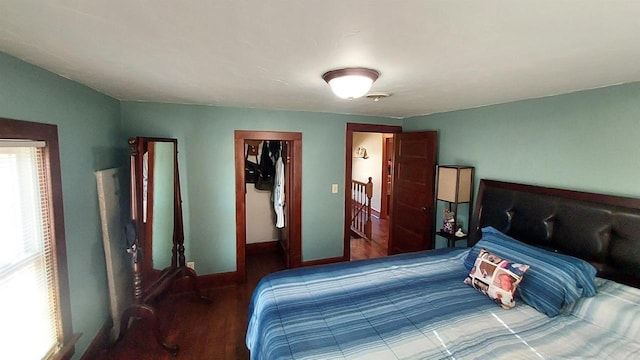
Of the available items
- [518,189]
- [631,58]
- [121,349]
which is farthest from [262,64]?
[121,349]

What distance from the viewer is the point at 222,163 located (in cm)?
306

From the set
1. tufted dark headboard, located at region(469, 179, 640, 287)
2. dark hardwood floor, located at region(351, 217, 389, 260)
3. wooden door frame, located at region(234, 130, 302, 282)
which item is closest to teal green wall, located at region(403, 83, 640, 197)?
Result: tufted dark headboard, located at region(469, 179, 640, 287)

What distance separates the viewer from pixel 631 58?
1.31m

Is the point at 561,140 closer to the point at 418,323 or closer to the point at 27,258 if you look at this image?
the point at 418,323

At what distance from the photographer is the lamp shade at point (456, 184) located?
9.07 ft

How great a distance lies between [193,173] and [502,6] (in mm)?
2965

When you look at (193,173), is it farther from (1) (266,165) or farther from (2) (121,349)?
(2) (121,349)

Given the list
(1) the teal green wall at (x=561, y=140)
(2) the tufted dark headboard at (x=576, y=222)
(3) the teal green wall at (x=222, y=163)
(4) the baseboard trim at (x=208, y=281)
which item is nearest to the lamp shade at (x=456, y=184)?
(1) the teal green wall at (x=561, y=140)

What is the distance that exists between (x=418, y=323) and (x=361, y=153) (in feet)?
17.9

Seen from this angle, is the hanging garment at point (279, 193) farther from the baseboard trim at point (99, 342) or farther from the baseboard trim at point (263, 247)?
the baseboard trim at point (99, 342)

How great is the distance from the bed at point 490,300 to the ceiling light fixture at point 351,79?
1353 millimetres

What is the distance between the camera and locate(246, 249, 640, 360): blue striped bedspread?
1320 millimetres

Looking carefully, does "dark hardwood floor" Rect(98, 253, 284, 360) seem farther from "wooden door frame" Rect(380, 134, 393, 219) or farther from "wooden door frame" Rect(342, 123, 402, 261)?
"wooden door frame" Rect(380, 134, 393, 219)

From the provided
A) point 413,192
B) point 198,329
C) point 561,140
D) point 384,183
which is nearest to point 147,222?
point 198,329
